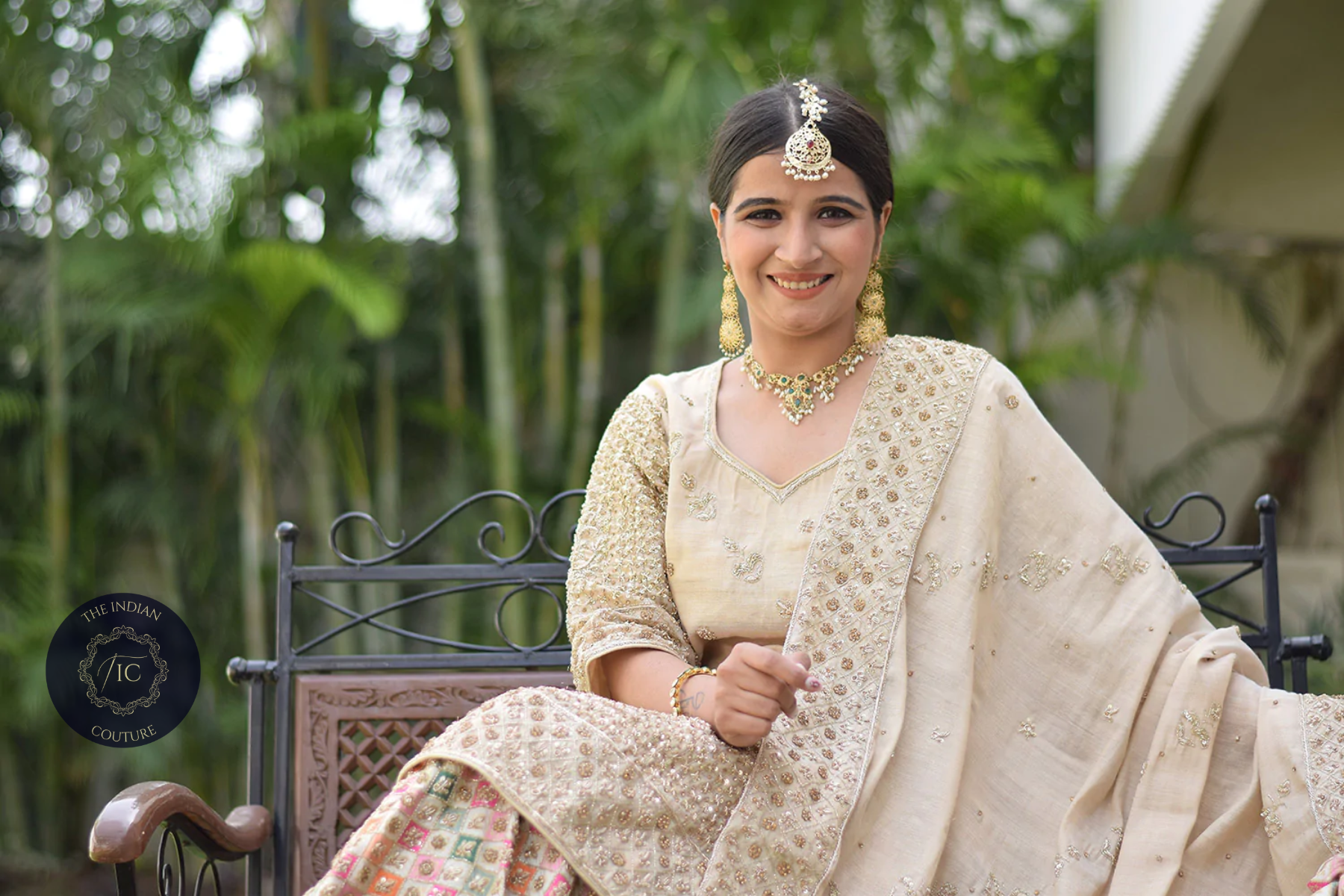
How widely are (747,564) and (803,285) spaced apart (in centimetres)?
42

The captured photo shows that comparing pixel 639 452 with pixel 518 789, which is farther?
pixel 639 452

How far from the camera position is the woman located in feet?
4.95

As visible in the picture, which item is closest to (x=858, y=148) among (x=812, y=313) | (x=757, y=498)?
(x=812, y=313)

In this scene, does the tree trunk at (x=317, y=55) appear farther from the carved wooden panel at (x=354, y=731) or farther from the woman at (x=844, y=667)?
the woman at (x=844, y=667)

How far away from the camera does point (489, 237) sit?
421cm

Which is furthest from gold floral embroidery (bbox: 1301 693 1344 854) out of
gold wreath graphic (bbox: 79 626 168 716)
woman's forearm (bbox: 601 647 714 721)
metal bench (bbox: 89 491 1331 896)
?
gold wreath graphic (bbox: 79 626 168 716)

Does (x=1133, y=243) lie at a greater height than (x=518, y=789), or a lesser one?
greater

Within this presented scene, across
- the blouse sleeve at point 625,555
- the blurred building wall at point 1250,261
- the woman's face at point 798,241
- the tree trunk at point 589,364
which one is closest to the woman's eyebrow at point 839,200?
the woman's face at point 798,241

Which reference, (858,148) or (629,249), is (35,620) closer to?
(629,249)

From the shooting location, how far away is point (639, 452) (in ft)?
6.39

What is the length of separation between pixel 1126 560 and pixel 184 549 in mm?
3515

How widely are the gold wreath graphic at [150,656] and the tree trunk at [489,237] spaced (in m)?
2.20

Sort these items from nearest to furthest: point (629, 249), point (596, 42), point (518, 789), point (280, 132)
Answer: point (518, 789)
point (280, 132)
point (596, 42)
point (629, 249)

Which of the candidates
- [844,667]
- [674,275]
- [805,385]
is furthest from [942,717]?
[674,275]
